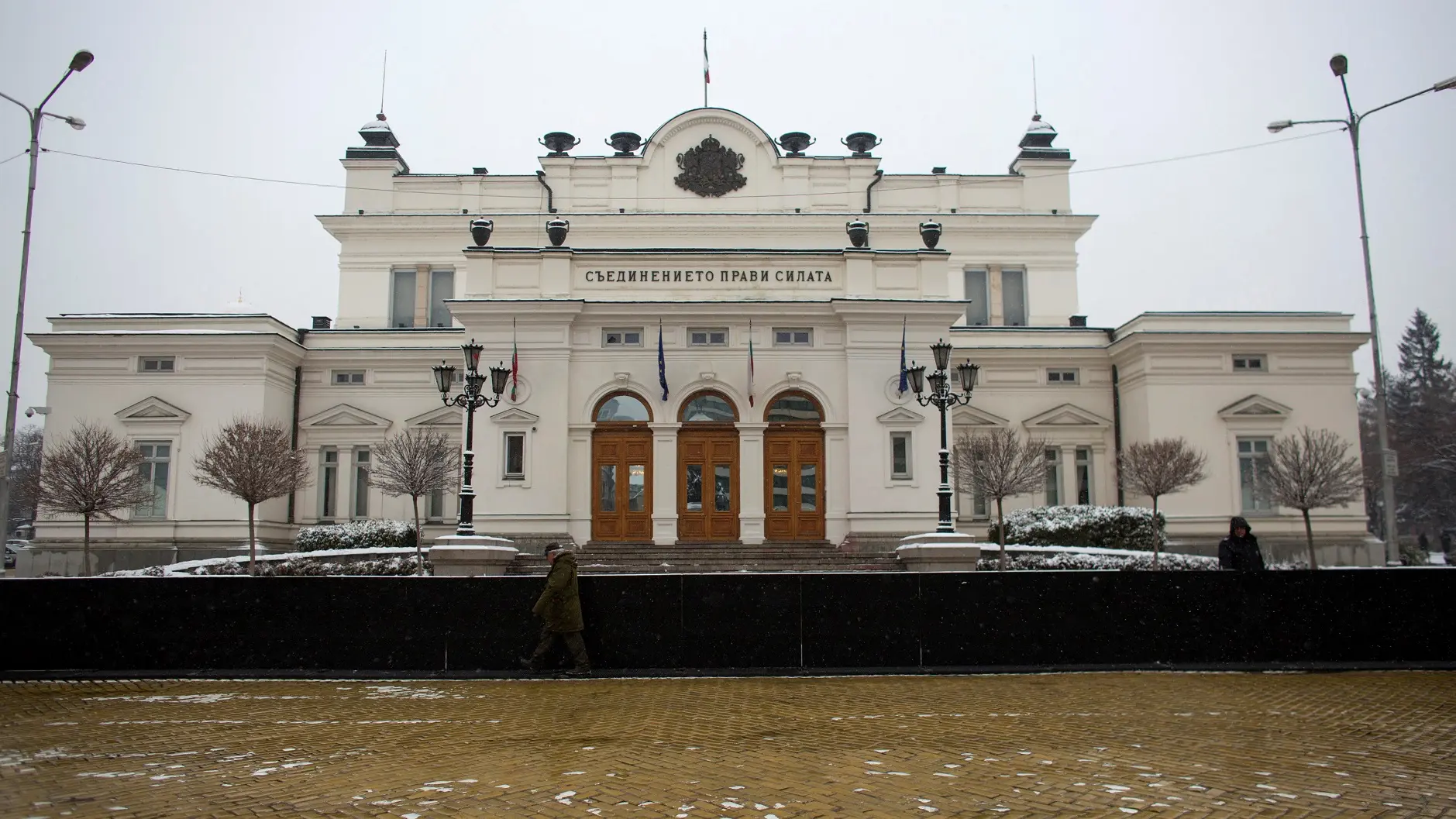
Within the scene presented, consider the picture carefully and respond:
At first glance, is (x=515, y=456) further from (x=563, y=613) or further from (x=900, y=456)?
(x=563, y=613)

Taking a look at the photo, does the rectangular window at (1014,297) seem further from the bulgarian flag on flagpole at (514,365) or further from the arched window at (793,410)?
the bulgarian flag on flagpole at (514,365)

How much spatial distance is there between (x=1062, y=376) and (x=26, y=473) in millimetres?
39745

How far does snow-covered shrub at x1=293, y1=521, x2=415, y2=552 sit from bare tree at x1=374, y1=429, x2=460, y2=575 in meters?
0.72

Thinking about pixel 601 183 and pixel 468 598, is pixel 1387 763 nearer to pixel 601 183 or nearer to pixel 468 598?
pixel 468 598

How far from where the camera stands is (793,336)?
29.6 meters

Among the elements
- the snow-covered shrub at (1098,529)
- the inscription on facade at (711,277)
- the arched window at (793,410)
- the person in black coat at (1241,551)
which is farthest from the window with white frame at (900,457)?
the person in black coat at (1241,551)

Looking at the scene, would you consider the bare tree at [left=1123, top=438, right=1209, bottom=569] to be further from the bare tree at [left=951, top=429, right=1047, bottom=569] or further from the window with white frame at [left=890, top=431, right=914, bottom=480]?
the window with white frame at [left=890, top=431, right=914, bottom=480]

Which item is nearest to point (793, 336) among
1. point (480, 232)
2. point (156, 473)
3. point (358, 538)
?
point (480, 232)

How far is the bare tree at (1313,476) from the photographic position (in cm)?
2903

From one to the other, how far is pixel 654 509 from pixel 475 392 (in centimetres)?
717

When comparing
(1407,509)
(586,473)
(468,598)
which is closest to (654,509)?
(586,473)

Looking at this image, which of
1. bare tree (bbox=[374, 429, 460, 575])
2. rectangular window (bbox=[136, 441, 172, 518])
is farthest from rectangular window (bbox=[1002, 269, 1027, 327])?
rectangular window (bbox=[136, 441, 172, 518])

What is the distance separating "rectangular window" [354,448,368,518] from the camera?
36.0 m

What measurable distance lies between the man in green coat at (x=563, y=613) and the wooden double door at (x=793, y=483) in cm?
1488
